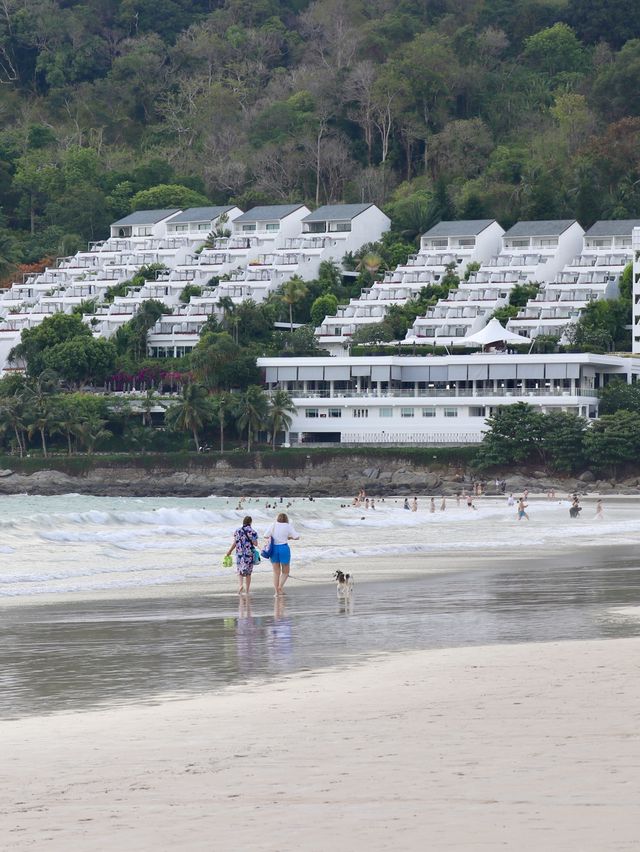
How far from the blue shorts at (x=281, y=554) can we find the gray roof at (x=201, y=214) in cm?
9794

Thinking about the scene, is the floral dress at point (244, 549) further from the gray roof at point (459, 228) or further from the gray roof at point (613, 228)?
the gray roof at point (459, 228)

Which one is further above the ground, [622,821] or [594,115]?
[594,115]

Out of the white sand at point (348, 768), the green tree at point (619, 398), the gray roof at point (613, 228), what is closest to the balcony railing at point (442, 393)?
the green tree at point (619, 398)

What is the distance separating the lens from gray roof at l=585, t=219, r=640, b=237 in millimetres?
102875

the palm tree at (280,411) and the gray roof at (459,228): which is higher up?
the gray roof at (459,228)

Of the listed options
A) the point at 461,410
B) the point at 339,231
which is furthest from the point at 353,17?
the point at 461,410

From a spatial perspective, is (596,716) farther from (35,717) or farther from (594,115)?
(594,115)

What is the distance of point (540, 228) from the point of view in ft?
348

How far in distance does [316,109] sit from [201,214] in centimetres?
2039

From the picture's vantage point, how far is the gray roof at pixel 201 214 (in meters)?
118

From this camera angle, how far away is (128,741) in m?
10.2

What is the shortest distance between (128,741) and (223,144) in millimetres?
131551

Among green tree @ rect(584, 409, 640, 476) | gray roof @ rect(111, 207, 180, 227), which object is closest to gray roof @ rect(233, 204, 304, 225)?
gray roof @ rect(111, 207, 180, 227)

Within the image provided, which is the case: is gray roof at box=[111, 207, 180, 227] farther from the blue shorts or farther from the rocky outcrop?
the blue shorts
